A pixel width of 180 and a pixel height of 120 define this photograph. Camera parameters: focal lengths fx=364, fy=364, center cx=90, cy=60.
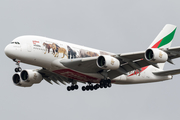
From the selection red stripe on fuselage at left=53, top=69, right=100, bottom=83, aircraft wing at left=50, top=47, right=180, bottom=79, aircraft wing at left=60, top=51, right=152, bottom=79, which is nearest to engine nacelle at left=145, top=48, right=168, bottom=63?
aircraft wing at left=50, top=47, right=180, bottom=79

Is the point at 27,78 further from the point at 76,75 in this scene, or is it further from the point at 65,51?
the point at 65,51

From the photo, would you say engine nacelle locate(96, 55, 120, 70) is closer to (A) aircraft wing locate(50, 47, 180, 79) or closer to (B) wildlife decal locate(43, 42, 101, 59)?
(A) aircraft wing locate(50, 47, 180, 79)

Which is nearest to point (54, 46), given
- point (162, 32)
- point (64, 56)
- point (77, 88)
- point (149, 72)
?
point (64, 56)

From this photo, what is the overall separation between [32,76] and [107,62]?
10.1m

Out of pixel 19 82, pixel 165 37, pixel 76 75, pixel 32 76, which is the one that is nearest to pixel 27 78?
pixel 32 76

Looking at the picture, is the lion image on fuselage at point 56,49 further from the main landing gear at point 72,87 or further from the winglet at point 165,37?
the winglet at point 165,37

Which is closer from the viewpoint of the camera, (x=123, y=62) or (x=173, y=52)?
(x=173, y=52)

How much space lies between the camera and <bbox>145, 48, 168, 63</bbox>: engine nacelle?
32469 mm

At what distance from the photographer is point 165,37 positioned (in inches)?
1805

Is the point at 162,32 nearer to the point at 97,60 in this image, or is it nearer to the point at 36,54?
the point at 97,60

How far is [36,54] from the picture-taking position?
33750 millimetres

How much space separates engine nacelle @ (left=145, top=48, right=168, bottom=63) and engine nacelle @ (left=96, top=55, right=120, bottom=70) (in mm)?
3059

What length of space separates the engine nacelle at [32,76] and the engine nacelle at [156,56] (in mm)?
13258

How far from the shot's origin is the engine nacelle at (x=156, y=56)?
32.5m
